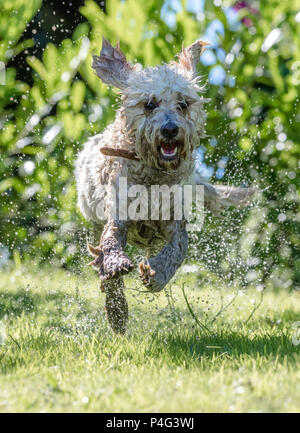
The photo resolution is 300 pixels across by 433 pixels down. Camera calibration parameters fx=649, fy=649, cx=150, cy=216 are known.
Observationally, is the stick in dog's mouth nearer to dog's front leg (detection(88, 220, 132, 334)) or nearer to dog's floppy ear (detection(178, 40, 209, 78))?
dog's front leg (detection(88, 220, 132, 334))

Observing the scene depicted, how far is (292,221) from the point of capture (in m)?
6.36

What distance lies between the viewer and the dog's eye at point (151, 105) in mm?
3785

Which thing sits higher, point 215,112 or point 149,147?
point 215,112

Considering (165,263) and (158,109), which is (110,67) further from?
(165,263)

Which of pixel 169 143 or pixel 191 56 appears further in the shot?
pixel 191 56

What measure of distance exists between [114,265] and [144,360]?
0.57m

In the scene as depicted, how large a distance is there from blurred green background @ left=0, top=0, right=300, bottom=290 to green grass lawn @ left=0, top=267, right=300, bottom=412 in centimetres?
88

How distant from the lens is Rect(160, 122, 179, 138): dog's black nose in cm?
362

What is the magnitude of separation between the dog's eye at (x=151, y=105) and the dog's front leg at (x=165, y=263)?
0.75 m

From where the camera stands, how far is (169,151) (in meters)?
3.75

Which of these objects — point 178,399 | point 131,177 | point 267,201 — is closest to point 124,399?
point 178,399

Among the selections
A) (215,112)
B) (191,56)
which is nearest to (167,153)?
(191,56)

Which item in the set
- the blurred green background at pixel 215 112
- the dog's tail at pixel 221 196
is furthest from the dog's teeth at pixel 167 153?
the blurred green background at pixel 215 112

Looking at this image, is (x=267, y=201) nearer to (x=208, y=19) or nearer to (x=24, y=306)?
(x=208, y=19)
